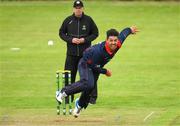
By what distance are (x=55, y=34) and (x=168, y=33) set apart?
5192 mm

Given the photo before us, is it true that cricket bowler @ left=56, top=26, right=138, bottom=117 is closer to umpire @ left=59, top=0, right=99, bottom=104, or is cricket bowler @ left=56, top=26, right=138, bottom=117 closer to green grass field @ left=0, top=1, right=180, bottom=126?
green grass field @ left=0, top=1, right=180, bottom=126

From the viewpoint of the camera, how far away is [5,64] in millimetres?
28047

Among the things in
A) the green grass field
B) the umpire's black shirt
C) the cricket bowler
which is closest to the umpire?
the umpire's black shirt

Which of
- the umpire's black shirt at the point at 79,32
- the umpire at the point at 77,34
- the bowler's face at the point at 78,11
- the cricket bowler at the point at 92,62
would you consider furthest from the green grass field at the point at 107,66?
the bowler's face at the point at 78,11

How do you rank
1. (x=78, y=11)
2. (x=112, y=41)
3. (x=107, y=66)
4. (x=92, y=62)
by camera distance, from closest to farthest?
(x=112, y=41) → (x=92, y=62) → (x=78, y=11) → (x=107, y=66)

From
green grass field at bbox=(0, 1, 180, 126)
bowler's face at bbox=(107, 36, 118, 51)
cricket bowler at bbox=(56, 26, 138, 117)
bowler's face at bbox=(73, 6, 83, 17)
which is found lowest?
green grass field at bbox=(0, 1, 180, 126)

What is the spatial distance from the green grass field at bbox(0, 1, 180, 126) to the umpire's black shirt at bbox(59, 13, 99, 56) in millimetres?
1500

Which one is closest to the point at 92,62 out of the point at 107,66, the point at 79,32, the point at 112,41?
the point at 112,41

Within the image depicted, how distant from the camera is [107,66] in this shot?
2786 centimetres

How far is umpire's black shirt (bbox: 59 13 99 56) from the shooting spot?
1958cm

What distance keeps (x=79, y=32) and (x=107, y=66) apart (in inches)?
329

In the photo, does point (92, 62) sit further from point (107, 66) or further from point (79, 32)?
point (107, 66)

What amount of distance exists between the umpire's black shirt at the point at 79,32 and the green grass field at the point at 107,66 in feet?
4.92

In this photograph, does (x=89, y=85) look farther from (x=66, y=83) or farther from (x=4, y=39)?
(x=4, y=39)
